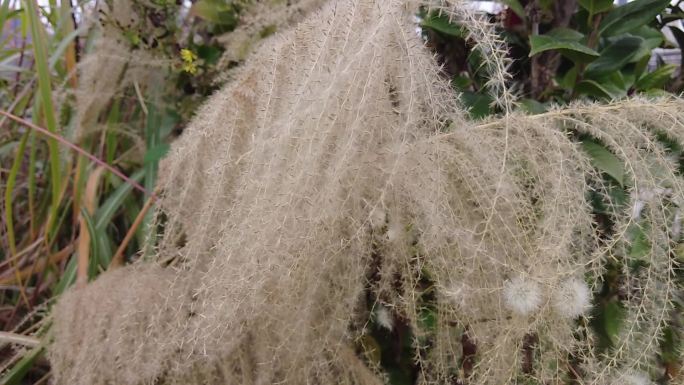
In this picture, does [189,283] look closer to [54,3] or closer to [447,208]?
[447,208]

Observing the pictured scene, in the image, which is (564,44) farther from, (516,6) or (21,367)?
(21,367)

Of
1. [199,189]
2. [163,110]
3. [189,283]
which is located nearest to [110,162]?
[163,110]

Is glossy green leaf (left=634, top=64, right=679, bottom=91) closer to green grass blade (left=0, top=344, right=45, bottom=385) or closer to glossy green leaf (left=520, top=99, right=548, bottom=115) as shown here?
glossy green leaf (left=520, top=99, right=548, bottom=115)

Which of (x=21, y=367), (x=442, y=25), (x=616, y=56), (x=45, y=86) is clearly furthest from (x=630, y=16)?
(x=21, y=367)

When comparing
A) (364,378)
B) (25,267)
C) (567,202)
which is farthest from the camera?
(25,267)

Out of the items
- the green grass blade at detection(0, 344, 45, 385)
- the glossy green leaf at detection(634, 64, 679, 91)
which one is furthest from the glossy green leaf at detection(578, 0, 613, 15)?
the green grass blade at detection(0, 344, 45, 385)

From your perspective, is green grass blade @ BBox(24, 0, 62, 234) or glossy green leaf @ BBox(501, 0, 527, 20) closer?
glossy green leaf @ BBox(501, 0, 527, 20)

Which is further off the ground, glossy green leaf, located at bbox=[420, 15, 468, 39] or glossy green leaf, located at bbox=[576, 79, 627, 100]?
glossy green leaf, located at bbox=[420, 15, 468, 39]

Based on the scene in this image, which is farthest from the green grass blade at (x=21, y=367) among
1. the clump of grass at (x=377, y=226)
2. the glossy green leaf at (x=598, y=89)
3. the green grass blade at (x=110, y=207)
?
the glossy green leaf at (x=598, y=89)
